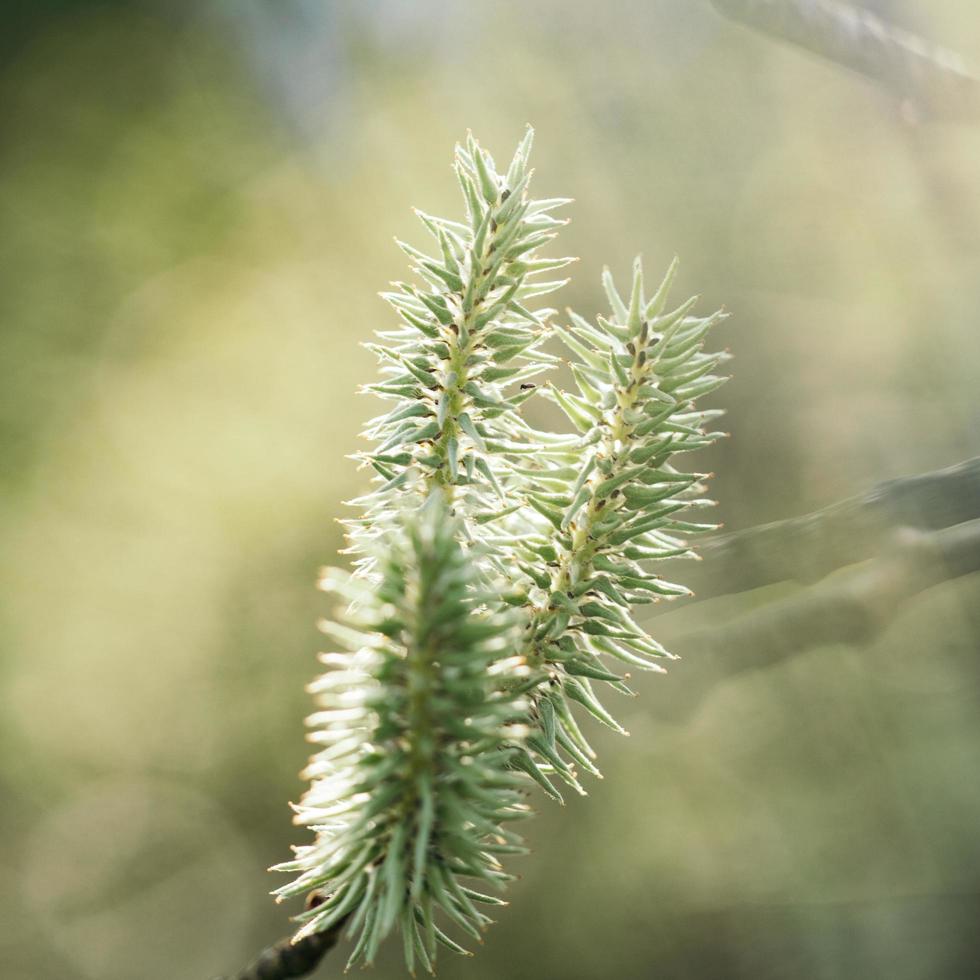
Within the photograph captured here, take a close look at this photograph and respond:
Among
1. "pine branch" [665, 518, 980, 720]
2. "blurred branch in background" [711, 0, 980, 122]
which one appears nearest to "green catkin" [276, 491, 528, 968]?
"pine branch" [665, 518, 980, 720]

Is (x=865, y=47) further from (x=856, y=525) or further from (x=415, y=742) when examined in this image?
(x=415, y=742)

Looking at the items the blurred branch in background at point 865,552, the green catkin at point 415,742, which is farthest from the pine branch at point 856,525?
the green catkin at point 415,742

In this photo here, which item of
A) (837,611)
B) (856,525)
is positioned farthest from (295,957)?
(837,611)

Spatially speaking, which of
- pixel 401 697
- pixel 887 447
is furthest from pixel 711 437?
pixel 887 447

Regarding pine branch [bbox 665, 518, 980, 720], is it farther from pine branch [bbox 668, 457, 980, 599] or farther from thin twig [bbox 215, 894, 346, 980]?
thin twig [bbox 215, 894, 346, 980]

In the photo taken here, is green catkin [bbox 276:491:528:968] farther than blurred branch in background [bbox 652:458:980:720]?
No

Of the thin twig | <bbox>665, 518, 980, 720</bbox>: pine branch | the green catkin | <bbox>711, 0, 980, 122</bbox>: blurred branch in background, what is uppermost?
<bbox>711, 0, 980, 122</bbox>: blurred branch in background
